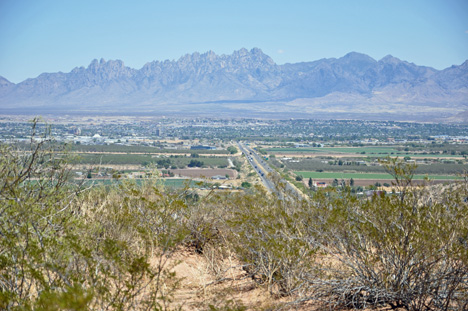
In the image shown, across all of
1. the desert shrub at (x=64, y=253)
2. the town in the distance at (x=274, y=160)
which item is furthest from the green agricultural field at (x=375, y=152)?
the desert shrub at (x=64, y=253)

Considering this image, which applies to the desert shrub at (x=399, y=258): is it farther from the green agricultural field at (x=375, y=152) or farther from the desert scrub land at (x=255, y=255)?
the green agricultural field at (x=375, y=152)

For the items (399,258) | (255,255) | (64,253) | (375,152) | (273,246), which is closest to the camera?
(64,253)

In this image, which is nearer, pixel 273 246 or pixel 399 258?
pixel 399 258

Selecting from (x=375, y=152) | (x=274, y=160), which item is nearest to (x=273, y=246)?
(x=274, y=160)

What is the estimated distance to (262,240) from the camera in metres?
8.62

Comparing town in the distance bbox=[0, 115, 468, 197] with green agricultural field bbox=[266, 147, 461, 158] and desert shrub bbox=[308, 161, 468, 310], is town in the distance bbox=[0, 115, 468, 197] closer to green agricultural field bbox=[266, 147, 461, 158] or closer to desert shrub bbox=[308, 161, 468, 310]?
green agricultural field bbox=[266, 147, 461, 158]

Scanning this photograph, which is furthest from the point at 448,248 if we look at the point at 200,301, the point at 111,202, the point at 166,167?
the point at 166,167

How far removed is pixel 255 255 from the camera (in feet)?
30.2

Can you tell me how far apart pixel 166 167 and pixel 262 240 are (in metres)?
47.9

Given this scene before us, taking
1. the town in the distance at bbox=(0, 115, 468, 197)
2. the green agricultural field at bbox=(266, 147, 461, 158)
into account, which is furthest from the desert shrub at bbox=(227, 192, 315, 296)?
the green agricultural field at bbox=(266, 147, 461, 158)

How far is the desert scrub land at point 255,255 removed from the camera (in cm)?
556

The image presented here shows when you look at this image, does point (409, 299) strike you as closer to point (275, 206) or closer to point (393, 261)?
point (393, 261)

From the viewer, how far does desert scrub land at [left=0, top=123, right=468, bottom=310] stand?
556cm

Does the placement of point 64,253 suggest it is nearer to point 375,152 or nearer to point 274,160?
point 274,160
